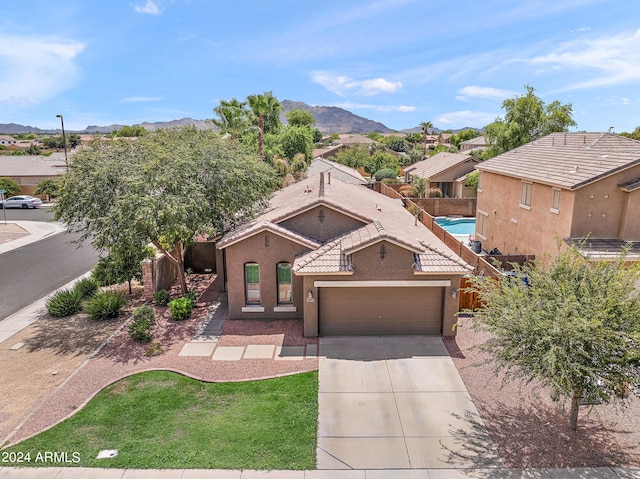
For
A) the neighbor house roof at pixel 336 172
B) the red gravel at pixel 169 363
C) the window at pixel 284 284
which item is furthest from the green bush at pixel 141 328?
the neighbor house roof at pixel 336 172

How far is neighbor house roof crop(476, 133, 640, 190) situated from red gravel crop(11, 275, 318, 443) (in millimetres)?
14791

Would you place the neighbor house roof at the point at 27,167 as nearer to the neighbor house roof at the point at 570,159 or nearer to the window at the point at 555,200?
the neighbor house roof at the point at 570,159

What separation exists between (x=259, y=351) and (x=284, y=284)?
336cm

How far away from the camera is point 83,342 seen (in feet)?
53.5

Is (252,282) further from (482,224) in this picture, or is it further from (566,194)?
→ (482,224)

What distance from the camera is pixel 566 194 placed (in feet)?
69.6

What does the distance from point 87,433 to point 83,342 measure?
19.9 ft

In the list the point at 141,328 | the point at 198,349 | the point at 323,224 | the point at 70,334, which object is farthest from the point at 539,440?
the point at 70,334

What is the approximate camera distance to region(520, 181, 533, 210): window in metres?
24.9

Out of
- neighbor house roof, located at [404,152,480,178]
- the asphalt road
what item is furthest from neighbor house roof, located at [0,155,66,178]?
neighbor house roof, located at [404,152,480,178]

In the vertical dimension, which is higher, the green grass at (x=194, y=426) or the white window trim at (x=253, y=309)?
the white window trim at (x=253, y=309)

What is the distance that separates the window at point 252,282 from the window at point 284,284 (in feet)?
2.85

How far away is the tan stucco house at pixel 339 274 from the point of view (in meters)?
15.8

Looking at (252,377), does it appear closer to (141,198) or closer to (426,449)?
(426,449)
